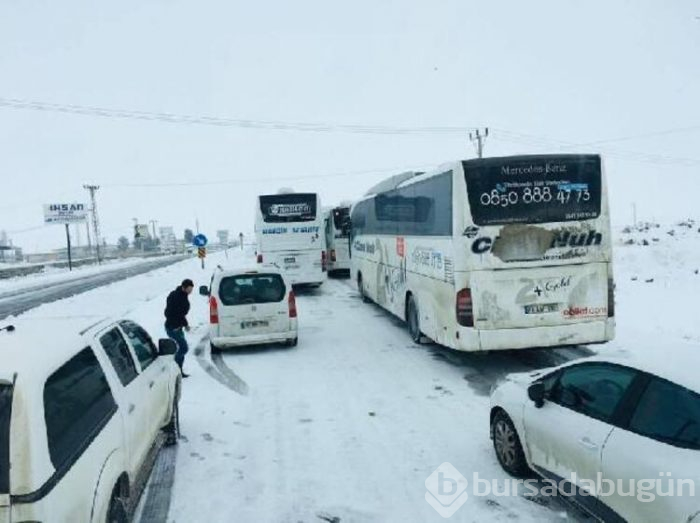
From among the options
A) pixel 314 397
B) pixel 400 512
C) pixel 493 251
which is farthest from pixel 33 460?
pixel 493 251

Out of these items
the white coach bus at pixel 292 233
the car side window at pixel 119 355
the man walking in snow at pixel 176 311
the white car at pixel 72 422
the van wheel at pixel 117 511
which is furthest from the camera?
the white coach bus at pixel 292 233

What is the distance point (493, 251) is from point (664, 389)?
4903 mm

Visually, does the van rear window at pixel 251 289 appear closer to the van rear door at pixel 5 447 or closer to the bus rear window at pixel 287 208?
the van rear door at pixel 5 447

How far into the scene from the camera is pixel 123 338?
5.16m

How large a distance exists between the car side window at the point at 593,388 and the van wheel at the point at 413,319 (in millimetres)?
6447

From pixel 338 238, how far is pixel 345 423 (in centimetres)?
2140

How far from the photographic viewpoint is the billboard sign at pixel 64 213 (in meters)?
70.2

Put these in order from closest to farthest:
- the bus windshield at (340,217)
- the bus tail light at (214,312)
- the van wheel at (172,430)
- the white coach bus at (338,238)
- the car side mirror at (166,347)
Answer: the car side mirror at (166,347), the van wheel at (172,430), the bus tail light at (214,312), the bus windshield at (340,217), the white coach bus at (338,238)

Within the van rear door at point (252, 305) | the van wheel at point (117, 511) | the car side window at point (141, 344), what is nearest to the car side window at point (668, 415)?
the van wheel at point (117, 511)

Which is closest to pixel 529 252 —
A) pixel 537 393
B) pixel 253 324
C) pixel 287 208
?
pixel 537 393

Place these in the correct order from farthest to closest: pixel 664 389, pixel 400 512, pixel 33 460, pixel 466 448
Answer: pixel 466 448 → pixel 400 512 → pixel 664 389 → pixel 33 460

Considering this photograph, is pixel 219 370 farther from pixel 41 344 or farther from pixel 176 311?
pixel 41 344

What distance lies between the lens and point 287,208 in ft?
69.2

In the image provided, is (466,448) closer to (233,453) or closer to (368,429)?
(368,429)
